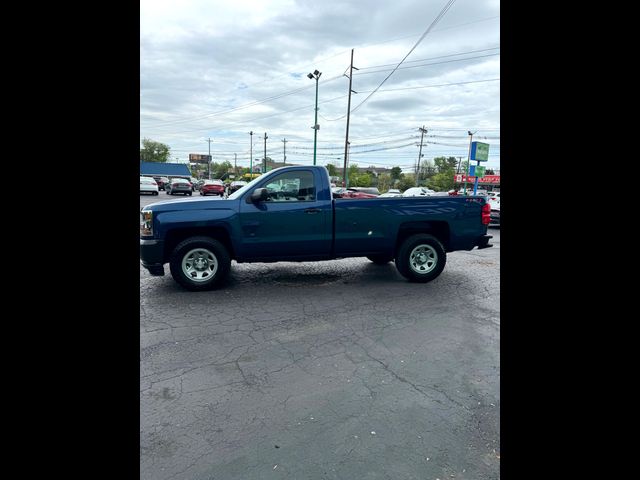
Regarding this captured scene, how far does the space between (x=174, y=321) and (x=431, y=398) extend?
3109 mm

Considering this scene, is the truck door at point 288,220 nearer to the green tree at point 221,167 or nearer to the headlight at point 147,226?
the headlight at point 147,226

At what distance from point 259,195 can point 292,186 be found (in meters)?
0.66

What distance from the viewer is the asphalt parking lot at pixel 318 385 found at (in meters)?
2.33

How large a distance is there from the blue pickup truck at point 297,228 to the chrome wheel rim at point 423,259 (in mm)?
17

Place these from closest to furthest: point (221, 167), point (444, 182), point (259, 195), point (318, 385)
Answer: point (318, 385) → point (259, 195) → point (444, 182) → point (221, 167)

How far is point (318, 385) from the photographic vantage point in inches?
126

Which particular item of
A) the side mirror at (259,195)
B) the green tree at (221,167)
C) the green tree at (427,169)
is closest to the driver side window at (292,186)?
the side mirror at (259,195)

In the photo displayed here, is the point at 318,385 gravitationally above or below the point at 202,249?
below

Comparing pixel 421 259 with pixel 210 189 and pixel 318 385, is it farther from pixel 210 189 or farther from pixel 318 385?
pixel 210 189

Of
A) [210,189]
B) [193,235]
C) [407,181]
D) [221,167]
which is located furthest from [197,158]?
[193,235]
